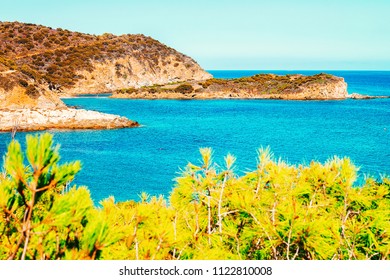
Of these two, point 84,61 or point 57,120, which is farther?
point 84,61

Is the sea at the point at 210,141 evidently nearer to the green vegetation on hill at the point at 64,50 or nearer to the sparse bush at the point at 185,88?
the sparse bush at the point at 185,88

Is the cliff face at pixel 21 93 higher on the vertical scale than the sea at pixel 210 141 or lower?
higher

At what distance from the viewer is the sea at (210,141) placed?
2730 centimetres

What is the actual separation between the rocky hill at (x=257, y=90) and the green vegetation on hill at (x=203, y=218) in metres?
82.5

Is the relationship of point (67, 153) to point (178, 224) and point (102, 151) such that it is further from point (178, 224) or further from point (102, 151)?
point (178, 224)

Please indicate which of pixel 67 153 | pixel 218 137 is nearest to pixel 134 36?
pixel 218 137

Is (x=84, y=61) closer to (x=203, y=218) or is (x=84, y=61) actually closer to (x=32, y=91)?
(x=32, y=91)

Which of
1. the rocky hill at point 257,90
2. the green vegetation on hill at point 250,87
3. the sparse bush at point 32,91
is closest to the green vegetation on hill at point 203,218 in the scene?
the sparse bush at point 32,91

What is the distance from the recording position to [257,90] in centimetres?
8950

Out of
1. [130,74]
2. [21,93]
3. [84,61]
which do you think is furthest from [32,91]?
[130,74]

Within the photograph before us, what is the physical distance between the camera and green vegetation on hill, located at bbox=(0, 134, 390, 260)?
95.2 inches

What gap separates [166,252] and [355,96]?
9243 cm

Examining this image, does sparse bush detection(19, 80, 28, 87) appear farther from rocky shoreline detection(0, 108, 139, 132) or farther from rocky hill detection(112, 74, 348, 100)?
rocky hill detection(112, 74, 348, 100)

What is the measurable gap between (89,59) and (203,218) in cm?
9655
